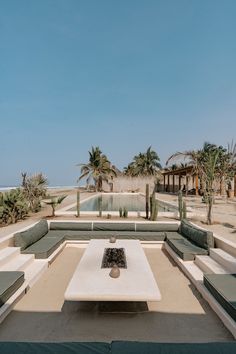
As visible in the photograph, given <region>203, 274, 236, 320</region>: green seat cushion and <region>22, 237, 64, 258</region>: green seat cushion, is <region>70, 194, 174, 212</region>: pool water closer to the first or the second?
<region>22, 237, 64, 258</region>: green seat cushion

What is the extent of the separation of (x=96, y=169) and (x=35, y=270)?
1239 inches

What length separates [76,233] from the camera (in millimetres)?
8164

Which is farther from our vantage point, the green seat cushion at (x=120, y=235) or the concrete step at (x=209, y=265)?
the green seat cushion at (x=120, y=235)

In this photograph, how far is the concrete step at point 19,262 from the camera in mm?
5251

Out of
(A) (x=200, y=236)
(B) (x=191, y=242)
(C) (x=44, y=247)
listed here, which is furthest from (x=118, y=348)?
(B) (x=191, y=242)

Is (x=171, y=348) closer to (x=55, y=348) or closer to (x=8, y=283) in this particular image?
(x=55, y=348)

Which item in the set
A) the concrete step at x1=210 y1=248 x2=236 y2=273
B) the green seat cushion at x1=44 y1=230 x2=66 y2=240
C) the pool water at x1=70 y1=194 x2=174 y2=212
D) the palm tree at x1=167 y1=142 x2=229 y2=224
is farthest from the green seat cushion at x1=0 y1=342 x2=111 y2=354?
the pool water at x1=70 y1=194 x2=174 y2=212

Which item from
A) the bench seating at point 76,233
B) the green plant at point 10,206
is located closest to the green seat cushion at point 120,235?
the bench seating at point 76,233

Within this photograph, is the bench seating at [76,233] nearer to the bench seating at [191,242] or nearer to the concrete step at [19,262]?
the concrete step at [19,262]

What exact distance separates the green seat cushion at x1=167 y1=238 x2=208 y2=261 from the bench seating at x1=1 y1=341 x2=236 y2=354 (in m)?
3.72

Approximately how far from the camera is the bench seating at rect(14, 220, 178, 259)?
6339 mm

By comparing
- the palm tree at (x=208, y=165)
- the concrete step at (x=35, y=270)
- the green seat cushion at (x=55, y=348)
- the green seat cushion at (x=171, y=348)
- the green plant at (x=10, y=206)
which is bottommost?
the concrete step at (x=35, y=270)

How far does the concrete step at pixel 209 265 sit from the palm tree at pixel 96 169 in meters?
31.0

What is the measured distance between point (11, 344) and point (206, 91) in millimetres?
20136
